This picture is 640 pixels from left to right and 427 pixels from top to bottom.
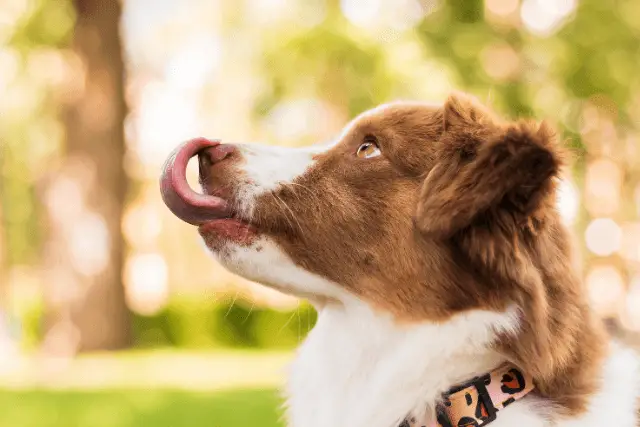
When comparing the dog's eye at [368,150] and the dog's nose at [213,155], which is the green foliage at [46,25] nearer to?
the dog's nose at [213,155]

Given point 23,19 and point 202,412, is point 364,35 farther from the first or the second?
point 202,412

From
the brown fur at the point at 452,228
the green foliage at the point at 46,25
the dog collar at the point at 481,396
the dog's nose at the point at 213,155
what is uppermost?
the green foliage at the point at 46,25

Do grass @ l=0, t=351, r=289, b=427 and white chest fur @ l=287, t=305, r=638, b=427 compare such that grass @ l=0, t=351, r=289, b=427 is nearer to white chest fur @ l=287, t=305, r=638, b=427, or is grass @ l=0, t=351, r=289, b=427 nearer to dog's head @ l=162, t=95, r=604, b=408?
white chest fur @ l=287, t=305, r=638, b=427

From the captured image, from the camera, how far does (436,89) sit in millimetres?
16047

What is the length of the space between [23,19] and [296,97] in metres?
7.50

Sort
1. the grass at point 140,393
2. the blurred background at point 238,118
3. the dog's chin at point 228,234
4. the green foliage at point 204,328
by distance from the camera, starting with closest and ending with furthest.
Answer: the dog's chin at point 228,234 < the grass at point 140,393 < the blurred background at point 238,118 < the green foliage at point 204,328

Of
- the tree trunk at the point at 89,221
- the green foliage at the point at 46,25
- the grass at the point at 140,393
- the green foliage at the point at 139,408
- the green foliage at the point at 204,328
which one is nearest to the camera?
the green foliage at the point at 139,408

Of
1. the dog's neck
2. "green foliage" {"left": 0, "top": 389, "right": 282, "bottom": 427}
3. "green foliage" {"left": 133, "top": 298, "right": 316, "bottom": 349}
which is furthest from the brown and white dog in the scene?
"green foliage" {"left": 133, "top": 298, "right": 316, "bottom": 349}

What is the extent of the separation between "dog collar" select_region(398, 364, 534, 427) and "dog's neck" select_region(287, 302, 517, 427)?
0.04 metres

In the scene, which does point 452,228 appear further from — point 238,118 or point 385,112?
point 238,118

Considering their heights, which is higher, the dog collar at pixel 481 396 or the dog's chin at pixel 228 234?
the dog's chin at pixel 228 234

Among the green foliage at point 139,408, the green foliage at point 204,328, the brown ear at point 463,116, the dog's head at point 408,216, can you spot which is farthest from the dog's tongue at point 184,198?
the green foliage at point 204,328

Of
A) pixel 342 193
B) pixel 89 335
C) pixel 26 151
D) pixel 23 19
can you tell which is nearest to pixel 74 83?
pixel 23 19

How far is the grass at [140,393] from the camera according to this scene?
27.1 feet
